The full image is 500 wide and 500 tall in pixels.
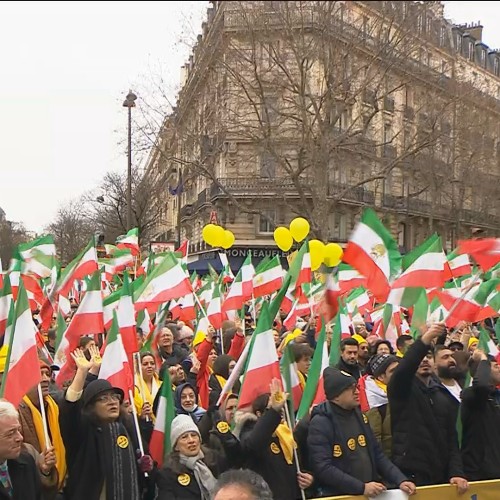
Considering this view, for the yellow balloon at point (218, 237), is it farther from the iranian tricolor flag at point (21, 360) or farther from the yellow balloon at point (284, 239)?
the iranian tricolor flag at point (21, 360)

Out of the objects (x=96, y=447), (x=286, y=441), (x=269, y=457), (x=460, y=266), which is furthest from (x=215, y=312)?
(x=96, y=447)

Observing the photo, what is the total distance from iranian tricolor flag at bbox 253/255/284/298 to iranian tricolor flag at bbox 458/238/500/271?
154 inches

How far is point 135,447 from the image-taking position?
4.63 meters

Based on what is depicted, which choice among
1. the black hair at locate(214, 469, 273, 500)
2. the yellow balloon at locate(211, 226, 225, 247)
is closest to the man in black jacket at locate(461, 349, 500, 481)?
the black hair at locate(214, 469, 273, 500)

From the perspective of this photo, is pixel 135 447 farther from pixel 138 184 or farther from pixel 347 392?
pixel 138 184

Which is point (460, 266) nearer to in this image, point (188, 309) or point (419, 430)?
point (188, 309)

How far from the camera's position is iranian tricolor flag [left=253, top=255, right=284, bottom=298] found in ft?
34.3

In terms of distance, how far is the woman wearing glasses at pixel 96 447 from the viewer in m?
4.16

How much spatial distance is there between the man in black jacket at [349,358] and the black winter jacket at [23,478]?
303 cm

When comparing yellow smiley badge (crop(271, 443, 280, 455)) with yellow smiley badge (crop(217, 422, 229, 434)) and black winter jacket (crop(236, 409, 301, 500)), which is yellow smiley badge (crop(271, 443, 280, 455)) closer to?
black winter jacket (crop(236, 409, 301, 500))

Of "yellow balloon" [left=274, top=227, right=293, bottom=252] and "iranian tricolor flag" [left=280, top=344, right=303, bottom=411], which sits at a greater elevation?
"yellow balloon" [left=274, top=227, right=293, bottom=252]

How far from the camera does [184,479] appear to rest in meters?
4.20

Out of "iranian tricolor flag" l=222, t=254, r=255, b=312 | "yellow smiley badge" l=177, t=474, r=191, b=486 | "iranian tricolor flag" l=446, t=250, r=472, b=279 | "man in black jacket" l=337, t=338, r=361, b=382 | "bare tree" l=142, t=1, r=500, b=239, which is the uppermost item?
"bare tree" l=142, t=1, r=500, b=239

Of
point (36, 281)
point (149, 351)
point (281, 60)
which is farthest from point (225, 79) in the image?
point (149, 351)
